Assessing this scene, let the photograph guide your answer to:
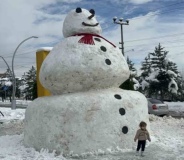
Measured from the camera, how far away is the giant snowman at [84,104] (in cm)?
749

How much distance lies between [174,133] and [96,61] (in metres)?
4.01

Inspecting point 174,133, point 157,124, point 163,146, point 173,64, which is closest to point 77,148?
point 163,146

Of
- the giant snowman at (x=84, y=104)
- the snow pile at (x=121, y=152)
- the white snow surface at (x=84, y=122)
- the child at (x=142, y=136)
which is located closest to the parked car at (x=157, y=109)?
the snow pile at (x=121, y=152)

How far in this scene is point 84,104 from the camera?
7.59m

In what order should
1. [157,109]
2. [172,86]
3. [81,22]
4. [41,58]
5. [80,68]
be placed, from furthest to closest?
1. [172,86]
2. [157,109]
3. [41,58]
4. [81,22]
5. [80,68]

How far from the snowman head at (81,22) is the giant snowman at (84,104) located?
10 centimetres

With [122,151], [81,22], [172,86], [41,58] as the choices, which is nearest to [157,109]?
[41,58]

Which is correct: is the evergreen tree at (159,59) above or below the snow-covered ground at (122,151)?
above

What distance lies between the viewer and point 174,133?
10.2 meters

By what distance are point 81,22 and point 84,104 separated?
241 centimetres

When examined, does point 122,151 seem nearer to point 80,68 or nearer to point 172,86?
point 80,68

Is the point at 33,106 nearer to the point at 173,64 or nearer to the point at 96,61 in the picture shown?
the point at 96,61

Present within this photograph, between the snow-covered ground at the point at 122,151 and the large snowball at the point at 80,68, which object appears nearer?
the snow-covered ground at the point at 122,151

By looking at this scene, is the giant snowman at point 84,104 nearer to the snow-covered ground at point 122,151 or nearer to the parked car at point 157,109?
the snow-covered ground at point 122,151
